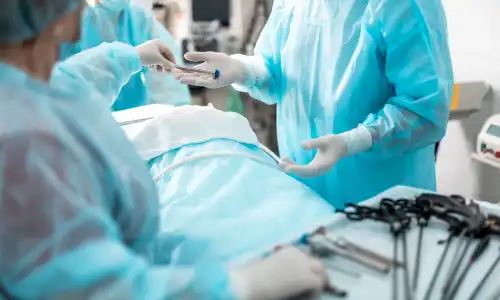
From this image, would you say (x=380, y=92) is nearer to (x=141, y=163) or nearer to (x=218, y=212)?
(x=218, y=212)

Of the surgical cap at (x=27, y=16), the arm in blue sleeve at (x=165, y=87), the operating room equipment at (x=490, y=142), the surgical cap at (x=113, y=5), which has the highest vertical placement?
the surgical cap at (x=27, y=16)

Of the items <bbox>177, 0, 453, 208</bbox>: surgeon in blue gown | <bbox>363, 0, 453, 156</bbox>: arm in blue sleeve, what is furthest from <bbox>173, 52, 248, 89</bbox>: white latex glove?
<bbox>363, 0, 453, 156</bbox>: arm in blue sleeve

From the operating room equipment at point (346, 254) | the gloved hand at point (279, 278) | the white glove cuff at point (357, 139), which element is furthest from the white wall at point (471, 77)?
the gloved hand at point (279, 278)

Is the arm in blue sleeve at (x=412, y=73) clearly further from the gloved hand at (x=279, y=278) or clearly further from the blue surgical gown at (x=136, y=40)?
the blue surgical gown at (x=136, y=40)

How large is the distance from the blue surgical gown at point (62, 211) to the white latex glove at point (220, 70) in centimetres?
98

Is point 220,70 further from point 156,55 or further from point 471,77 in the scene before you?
point 471,77

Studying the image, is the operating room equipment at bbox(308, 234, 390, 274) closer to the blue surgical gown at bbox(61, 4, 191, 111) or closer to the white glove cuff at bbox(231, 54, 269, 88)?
the white glove cuff at bbox(231, 54, 269, 88)

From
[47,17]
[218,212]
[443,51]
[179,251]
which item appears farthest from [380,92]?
[47,17]

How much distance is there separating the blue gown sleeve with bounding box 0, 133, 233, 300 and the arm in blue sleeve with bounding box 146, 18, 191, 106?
1.57 meters

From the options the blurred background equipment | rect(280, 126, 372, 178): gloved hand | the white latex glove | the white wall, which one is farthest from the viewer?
the blurred background equipment

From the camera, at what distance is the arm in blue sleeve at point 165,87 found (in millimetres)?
2186

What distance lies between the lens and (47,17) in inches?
27.5

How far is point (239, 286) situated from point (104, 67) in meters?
0.86

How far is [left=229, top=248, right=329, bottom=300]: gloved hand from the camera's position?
0.71 meters
